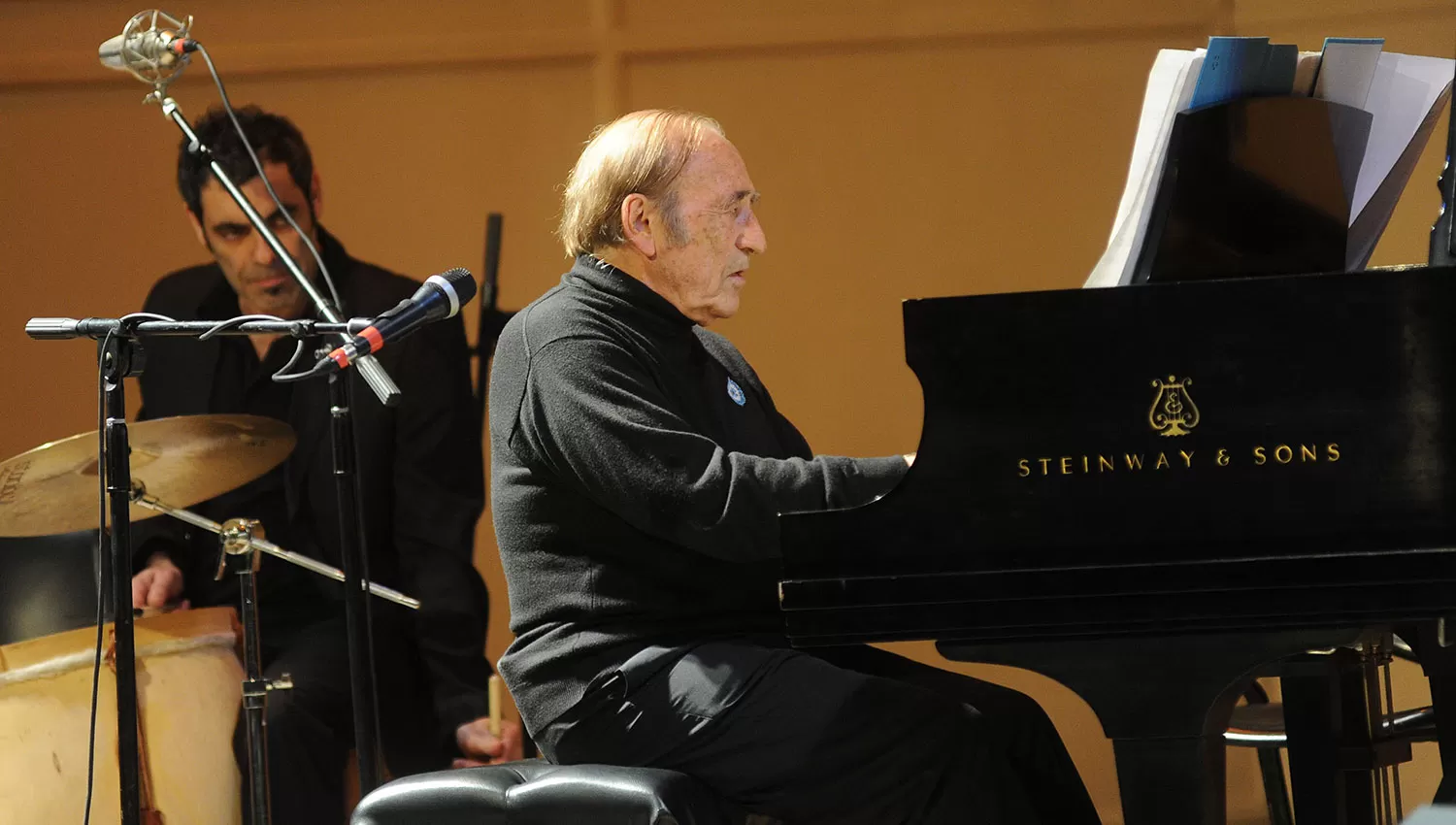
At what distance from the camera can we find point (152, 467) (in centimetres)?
294

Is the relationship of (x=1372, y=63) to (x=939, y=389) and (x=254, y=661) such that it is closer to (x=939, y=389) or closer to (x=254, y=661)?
(x=939, y=389)

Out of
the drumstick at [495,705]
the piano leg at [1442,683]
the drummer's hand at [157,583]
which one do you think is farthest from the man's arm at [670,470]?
the drummer's hand at [157,583]

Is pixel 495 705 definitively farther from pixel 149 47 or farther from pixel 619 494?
pixel 619 494

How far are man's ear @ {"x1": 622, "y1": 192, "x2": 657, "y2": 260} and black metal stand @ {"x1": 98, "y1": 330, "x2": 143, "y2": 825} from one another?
70 cm

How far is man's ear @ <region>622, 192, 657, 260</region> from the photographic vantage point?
7.16ft

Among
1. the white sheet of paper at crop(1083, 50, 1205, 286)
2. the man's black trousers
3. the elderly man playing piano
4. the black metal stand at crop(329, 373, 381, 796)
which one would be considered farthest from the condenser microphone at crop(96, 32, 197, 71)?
the white sheet of paper at crop(1083, 50, 1205, 286)

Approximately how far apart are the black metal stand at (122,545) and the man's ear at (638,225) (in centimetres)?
70

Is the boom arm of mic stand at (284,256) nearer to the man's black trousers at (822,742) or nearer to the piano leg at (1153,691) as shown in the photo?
the man's black trousers at (822,742)

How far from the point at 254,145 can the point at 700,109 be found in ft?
3.92

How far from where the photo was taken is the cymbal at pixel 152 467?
9.05ft

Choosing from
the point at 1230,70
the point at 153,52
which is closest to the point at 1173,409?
the point at 1230,70

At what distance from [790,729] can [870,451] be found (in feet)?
6.97

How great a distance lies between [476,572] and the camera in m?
3.99

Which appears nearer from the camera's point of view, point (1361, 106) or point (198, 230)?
point (1361, 106)
